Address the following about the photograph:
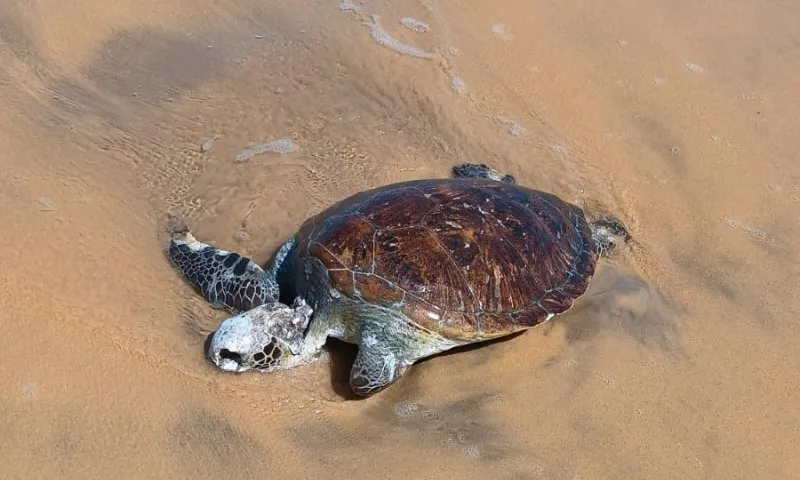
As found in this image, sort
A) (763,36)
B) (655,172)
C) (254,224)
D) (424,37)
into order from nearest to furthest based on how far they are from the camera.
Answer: (254,224)
(655,172)
(424,37)
(763,36)

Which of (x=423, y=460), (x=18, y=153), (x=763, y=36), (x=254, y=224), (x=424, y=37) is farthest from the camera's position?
(x=763, y=36)

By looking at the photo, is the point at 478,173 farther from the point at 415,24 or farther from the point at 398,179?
the point at 415,24

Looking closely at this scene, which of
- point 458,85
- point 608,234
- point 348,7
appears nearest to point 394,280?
point 608,234

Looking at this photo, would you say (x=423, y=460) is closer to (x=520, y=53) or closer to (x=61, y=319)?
(x=61, y=319)

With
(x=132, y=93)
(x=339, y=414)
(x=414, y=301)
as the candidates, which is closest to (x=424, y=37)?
(x=132, y=93)

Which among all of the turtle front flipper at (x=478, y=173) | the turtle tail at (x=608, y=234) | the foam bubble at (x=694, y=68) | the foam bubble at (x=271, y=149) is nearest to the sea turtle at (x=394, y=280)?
the turtle tail at (x=608, y=234)

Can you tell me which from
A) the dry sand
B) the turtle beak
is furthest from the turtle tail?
the turtle beak

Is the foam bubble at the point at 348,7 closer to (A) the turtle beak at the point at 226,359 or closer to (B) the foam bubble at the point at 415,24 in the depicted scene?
(B) the foam bubble at the point at 415,24

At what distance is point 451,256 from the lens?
3.16m

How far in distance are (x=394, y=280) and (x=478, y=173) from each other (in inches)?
60.7

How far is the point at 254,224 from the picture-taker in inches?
155

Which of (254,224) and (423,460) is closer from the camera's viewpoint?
(423,460)

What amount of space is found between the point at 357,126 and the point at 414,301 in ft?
6.60

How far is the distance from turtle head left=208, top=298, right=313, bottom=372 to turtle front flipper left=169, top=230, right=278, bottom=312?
0.10 metres
